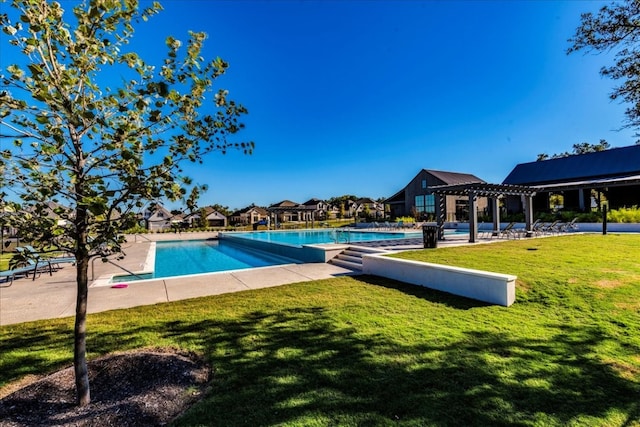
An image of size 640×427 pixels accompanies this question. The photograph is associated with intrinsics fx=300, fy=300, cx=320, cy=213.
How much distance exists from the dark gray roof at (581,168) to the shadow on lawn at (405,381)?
30.0 meters

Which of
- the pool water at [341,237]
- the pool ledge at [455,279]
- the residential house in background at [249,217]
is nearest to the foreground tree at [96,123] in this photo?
the pool ledge at [455,279]

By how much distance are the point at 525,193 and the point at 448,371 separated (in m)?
18.2

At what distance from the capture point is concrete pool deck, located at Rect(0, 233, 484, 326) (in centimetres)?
638

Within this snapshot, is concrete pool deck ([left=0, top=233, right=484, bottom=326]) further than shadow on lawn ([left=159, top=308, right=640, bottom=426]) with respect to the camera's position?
Yes

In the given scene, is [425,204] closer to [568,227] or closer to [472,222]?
[568,227]

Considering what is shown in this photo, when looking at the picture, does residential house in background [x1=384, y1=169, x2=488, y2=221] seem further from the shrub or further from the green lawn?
the green lawn

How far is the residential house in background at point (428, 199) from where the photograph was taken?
120 ft

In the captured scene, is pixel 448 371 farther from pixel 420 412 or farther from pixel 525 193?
pixel 525 193

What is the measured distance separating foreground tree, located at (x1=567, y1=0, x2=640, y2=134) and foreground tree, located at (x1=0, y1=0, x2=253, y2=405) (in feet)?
24.1

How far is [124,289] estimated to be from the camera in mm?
7941

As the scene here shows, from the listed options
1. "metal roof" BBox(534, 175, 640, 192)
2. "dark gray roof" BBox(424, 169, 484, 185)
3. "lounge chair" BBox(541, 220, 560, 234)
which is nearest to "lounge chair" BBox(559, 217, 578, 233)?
"lounge chair" BBox(541, 220, 560, 234)

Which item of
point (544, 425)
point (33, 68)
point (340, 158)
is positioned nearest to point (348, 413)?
point (544, 425)

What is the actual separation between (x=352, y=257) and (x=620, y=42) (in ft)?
29.2

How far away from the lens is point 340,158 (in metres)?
42.8
